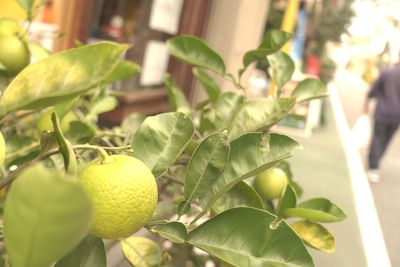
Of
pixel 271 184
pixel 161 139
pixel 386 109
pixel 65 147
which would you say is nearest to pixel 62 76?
pixel 65 147

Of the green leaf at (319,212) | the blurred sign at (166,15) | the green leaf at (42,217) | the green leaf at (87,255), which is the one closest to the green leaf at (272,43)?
the green leaf at (319,212)

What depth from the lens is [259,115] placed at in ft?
2.77

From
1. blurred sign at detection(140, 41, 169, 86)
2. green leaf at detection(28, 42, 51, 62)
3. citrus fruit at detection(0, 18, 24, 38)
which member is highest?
citrus fruit at detection(0, 18, 24, 38)

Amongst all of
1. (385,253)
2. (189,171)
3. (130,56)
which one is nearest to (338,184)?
(385,253)

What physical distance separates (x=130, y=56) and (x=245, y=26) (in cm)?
141

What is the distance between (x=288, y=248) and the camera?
577 millimetres

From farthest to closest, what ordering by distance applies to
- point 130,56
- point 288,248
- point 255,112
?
point 130,56 < point 255,112 < point 288,248

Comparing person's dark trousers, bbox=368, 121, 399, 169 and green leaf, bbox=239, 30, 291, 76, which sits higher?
green leaf, bbox=239, 30, 291, 76

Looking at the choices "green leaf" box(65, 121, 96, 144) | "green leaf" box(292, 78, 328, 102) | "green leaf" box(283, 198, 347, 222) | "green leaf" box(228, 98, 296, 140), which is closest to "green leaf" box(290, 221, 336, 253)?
"green leaf" box(283, 198, 347, 222)

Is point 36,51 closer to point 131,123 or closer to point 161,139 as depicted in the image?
point 131,123

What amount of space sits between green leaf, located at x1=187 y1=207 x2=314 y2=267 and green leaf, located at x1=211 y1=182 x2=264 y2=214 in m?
0.16

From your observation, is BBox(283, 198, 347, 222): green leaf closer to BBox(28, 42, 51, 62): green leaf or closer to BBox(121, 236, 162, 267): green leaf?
BBox(121, 236, 162, 267): green leaf

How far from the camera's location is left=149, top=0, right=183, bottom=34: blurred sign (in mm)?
4355

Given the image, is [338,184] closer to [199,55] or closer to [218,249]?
[199,55]
